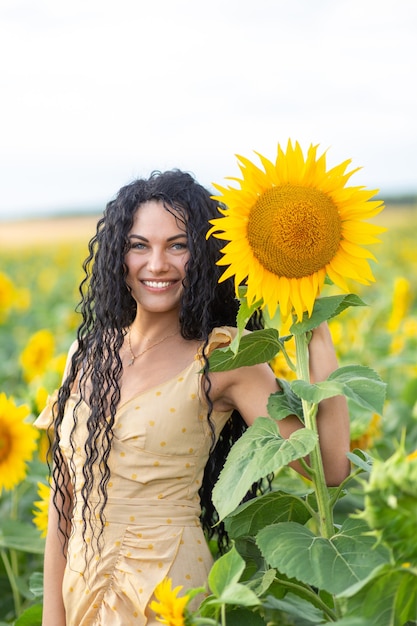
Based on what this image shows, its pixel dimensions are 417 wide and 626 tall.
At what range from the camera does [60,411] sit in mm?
2152

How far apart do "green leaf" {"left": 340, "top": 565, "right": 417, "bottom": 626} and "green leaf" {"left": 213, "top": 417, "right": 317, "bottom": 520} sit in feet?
0.73

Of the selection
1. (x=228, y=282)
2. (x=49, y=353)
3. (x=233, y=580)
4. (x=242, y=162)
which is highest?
(x=242, y=162)

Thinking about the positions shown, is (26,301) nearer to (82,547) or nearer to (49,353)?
(49,353)

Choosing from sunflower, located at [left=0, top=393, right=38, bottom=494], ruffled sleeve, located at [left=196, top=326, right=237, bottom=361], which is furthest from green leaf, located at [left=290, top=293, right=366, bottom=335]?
sunflower, located at [left=0, top=393, right=38, bottom=494]

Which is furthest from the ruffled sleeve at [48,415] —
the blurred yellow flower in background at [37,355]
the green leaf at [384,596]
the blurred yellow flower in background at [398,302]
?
the blurred yellow flower in background at [398,302]

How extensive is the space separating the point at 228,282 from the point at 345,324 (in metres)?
3.20

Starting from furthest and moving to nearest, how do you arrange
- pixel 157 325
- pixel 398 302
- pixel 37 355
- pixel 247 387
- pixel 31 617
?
pixel 398 302 → pixel 37 355 → pixel 31 617 → pixel 157 325 → pixel 247 387

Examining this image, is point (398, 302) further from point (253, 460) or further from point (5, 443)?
point (253, 460)

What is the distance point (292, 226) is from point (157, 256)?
1.48ft

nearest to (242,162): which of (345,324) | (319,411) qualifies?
(319,411)

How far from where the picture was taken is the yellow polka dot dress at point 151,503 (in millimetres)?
1910

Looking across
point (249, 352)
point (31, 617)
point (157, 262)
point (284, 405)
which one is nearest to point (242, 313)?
point (249, 352)

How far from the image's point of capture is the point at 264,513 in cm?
177

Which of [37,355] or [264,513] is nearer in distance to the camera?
[264,513]
